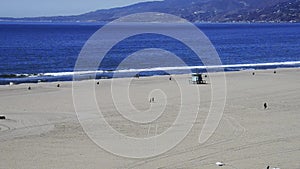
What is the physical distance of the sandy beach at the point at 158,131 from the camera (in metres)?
18.1

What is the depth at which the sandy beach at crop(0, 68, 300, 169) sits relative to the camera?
18.1 meters

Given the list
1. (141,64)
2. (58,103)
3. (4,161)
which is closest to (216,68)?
(141,64)

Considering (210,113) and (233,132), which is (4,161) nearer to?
(233,132)

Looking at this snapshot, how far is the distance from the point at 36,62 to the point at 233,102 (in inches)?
1606

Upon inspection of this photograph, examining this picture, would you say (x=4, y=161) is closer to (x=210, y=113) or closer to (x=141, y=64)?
(x=210, y=113)

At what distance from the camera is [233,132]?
75.2 ft

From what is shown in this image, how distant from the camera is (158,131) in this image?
2327 centimetres

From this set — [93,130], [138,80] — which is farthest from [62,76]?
[93,130]

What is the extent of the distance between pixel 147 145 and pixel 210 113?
808cm

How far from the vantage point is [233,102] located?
31953 millimetres

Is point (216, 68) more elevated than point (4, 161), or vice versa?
point (216, 68)

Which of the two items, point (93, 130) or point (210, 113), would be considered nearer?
point (93, 130)

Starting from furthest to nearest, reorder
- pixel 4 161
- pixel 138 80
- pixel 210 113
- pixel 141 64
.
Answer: pixel 141 64, pixel 138 80, pixel 210 113, pixel 4 161

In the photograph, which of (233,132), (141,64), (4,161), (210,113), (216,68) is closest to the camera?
(4,161)
